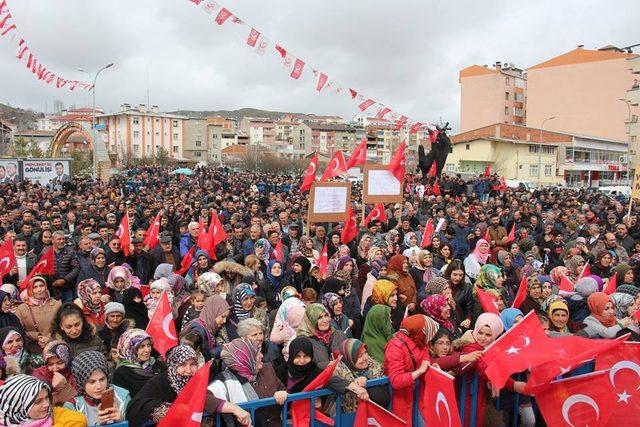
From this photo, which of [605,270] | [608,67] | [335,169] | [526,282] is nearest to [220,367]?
[526,282]

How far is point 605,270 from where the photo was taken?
7.63 meters

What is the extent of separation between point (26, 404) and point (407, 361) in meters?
2.30

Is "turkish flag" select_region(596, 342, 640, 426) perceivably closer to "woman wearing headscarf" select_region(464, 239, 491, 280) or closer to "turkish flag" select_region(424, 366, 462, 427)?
"turkish flag" select_region(424, 366, 462, 427)

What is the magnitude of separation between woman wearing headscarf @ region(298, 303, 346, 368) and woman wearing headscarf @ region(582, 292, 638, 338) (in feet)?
7.82

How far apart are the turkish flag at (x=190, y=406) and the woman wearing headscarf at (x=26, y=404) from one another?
20.5 inches

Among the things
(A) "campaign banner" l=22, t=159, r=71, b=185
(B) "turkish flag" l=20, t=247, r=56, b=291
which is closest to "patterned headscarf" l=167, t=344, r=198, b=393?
(B) "turkish flag" l=20, t=247, r=56, b=291

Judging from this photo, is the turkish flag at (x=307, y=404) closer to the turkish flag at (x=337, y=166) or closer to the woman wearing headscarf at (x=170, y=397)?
the woman wearing headscarf at (x=170, y=397)

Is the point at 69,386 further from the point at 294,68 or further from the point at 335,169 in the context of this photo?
the point at 294,68

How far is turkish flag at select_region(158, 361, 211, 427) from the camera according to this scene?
2848mm

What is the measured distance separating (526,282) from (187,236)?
5.54 metres

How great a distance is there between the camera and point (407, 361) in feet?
12.0

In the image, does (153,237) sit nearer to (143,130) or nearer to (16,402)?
(16,402)

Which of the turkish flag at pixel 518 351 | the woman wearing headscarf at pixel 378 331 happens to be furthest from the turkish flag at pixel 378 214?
the turkish flag at pixel 518 351

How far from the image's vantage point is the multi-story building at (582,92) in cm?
5616
